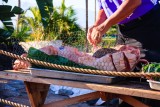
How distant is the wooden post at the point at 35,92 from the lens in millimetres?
1947

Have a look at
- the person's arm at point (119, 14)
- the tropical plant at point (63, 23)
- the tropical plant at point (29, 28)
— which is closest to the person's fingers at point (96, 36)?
the person's arm at point (119, 14)

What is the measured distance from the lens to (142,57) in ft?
6.40

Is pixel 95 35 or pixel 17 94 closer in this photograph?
pixel 95 35

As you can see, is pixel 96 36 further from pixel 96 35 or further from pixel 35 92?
pixel 35 92

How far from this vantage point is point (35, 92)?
1993 mm

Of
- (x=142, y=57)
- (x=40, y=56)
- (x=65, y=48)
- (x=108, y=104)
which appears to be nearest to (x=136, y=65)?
(x=142, y=57)

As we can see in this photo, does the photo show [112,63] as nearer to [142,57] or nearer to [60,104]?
[142,57]

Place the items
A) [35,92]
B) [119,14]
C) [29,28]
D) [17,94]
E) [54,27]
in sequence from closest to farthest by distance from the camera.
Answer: [119,14]
[35,92]
[17,94]
[29,28]
[54,27]

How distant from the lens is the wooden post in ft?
6.39

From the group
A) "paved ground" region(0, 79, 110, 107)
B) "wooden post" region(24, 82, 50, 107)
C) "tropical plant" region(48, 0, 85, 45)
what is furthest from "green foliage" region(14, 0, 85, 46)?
"wooden post" region(24, 82, 50, 107)

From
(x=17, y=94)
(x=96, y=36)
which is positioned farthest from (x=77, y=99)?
(x=17, y=94)

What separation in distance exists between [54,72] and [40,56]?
163mm

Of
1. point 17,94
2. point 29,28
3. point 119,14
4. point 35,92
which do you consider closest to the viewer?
point 119,14

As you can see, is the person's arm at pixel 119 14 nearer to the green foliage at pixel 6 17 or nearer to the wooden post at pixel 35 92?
the wooden post at pixel 35 92
